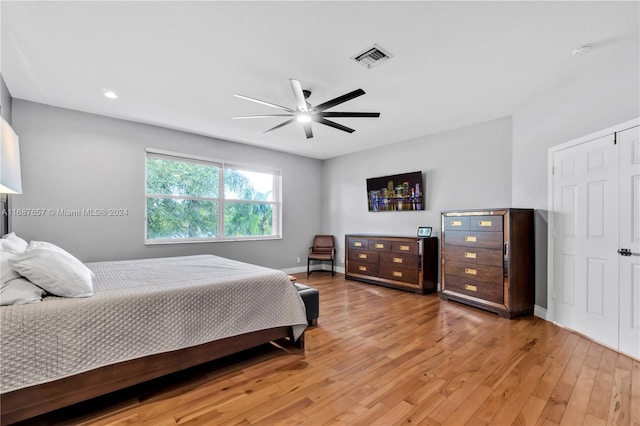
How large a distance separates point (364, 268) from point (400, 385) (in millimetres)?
3340

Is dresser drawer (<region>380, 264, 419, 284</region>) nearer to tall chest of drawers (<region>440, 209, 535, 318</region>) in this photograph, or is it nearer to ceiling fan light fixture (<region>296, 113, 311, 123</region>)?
tall chest of drawers (<region>440, 209, 535, 318</region>)

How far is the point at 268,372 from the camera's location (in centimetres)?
215

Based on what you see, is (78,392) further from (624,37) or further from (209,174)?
(624,37)

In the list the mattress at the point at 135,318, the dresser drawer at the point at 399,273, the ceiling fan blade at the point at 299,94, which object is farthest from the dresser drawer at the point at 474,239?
the ceiling fan blade at the point at 299,94

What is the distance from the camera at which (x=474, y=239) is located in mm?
3740

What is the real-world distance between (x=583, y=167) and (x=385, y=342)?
8.65 feet

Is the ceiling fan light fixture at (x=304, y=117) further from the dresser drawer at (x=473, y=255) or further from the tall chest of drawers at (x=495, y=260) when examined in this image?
the dresser drawer at (x=473, y=255)

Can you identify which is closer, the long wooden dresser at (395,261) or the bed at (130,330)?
the bed at (130,330)

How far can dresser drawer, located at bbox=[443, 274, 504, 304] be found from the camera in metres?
3.42

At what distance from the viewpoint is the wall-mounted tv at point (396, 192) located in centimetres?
492

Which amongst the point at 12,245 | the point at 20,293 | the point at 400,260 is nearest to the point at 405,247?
the point at 400,260

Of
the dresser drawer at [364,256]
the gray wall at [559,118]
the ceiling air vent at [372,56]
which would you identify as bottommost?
the dresser drawer at [364,256]

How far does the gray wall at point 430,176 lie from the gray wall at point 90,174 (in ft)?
8.39

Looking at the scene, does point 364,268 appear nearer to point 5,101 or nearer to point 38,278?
point 38,278
